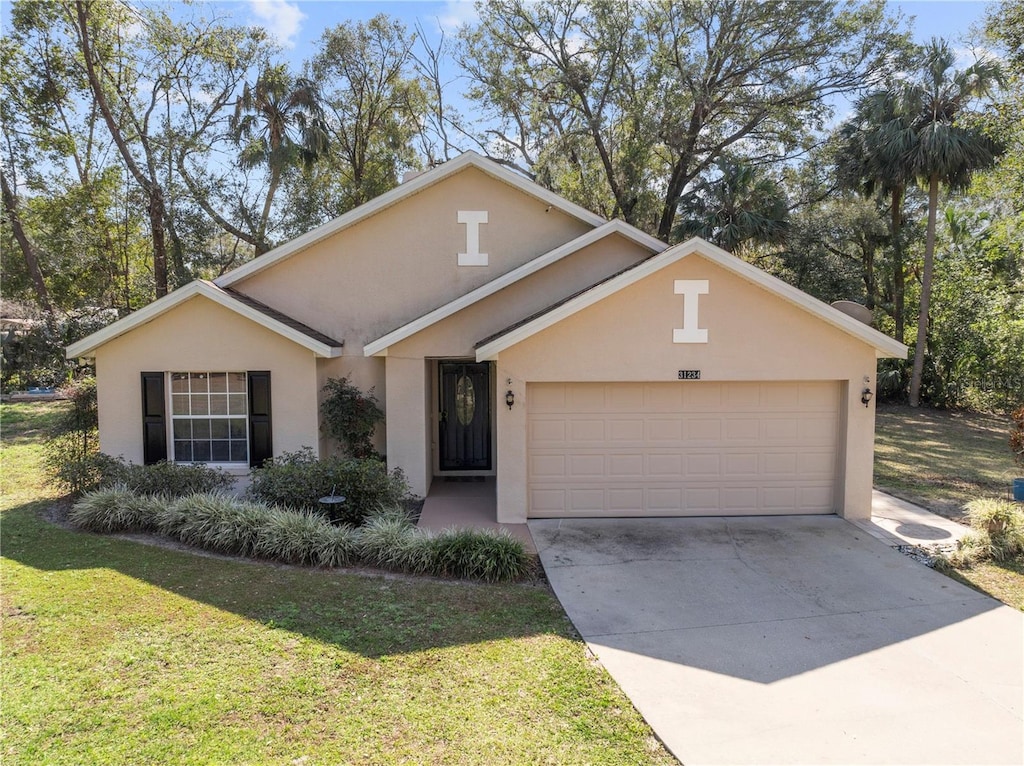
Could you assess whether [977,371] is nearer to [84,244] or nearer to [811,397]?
[811,397]

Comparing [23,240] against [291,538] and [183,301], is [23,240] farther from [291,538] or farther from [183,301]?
[291,538]

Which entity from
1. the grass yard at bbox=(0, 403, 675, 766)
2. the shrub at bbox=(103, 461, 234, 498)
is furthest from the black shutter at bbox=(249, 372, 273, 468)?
the grass yard at bbox=(0, 403, 675, 766)

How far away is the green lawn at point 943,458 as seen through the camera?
11.6 metres

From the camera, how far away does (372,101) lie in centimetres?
2747

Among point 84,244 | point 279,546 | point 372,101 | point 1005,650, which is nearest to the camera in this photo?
point 1005,650

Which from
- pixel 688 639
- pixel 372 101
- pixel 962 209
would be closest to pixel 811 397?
pixel 688 639

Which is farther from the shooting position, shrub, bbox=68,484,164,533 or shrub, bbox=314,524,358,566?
shrub, bbox=68,484,164,533

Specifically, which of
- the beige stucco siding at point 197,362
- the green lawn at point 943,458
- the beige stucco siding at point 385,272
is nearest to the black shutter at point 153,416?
the beige stucco siding at point 197,362

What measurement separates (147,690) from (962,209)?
36.8 metres

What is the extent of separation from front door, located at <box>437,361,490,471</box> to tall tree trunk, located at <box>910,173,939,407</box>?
732 inches

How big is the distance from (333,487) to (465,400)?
13.3ft

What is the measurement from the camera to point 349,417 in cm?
1112

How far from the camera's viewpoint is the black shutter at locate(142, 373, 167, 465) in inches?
426

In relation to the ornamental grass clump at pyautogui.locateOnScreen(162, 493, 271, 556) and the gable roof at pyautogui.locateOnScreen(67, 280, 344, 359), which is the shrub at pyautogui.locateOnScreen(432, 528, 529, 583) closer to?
the ornamental grass clump at pyautogui.locateOnScreen(162, 493, 271, 556)
